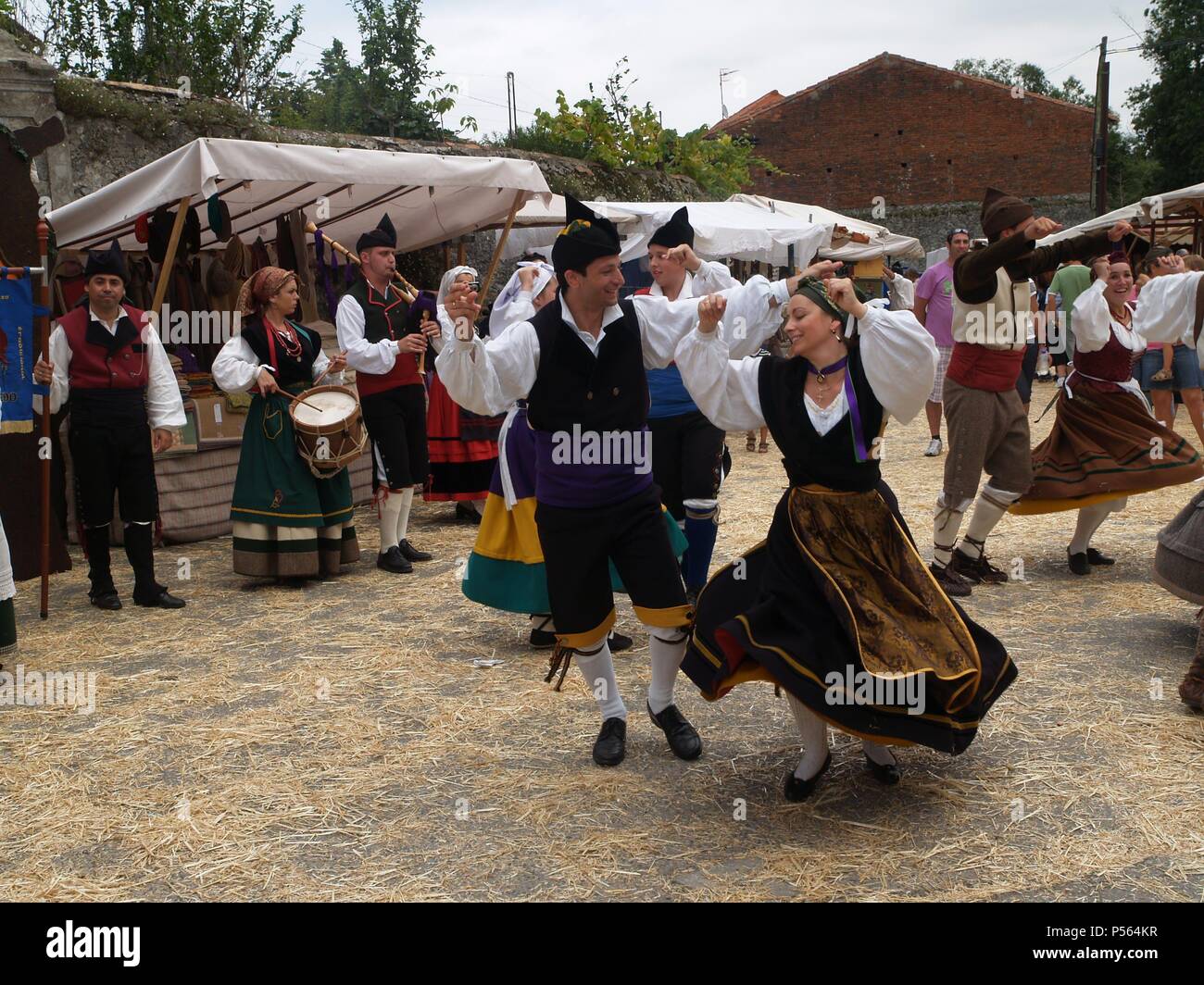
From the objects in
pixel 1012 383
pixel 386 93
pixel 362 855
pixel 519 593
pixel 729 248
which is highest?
pixel 386 93

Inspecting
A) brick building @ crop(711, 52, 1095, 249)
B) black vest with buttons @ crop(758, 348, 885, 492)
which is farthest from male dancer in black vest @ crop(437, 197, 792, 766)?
brick building @ crop(711, 52, 1095, 249)

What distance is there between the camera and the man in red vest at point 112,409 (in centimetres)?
619

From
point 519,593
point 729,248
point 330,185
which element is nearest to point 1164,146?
point 729,248

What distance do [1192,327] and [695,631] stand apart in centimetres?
311

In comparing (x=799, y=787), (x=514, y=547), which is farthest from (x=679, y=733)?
(x=514, y=547)

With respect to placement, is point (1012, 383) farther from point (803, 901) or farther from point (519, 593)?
point (803, 901)

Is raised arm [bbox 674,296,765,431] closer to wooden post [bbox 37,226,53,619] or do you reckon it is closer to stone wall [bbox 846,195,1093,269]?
wooden post [bbox 37,226,53,619]

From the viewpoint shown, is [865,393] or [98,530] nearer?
[865,393]

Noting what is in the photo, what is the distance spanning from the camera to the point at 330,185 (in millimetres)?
8617

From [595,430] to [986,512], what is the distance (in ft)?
10.3

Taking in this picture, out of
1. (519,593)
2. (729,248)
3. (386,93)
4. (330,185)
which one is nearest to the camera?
(519,593)

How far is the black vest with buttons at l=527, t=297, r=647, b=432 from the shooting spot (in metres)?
3.84

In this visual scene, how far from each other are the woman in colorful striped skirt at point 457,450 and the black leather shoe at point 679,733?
423 centimetres

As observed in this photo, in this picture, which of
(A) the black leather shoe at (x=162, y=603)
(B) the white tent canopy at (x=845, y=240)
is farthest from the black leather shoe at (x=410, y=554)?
(B) the white tent canopy at (x=845, y=240)
